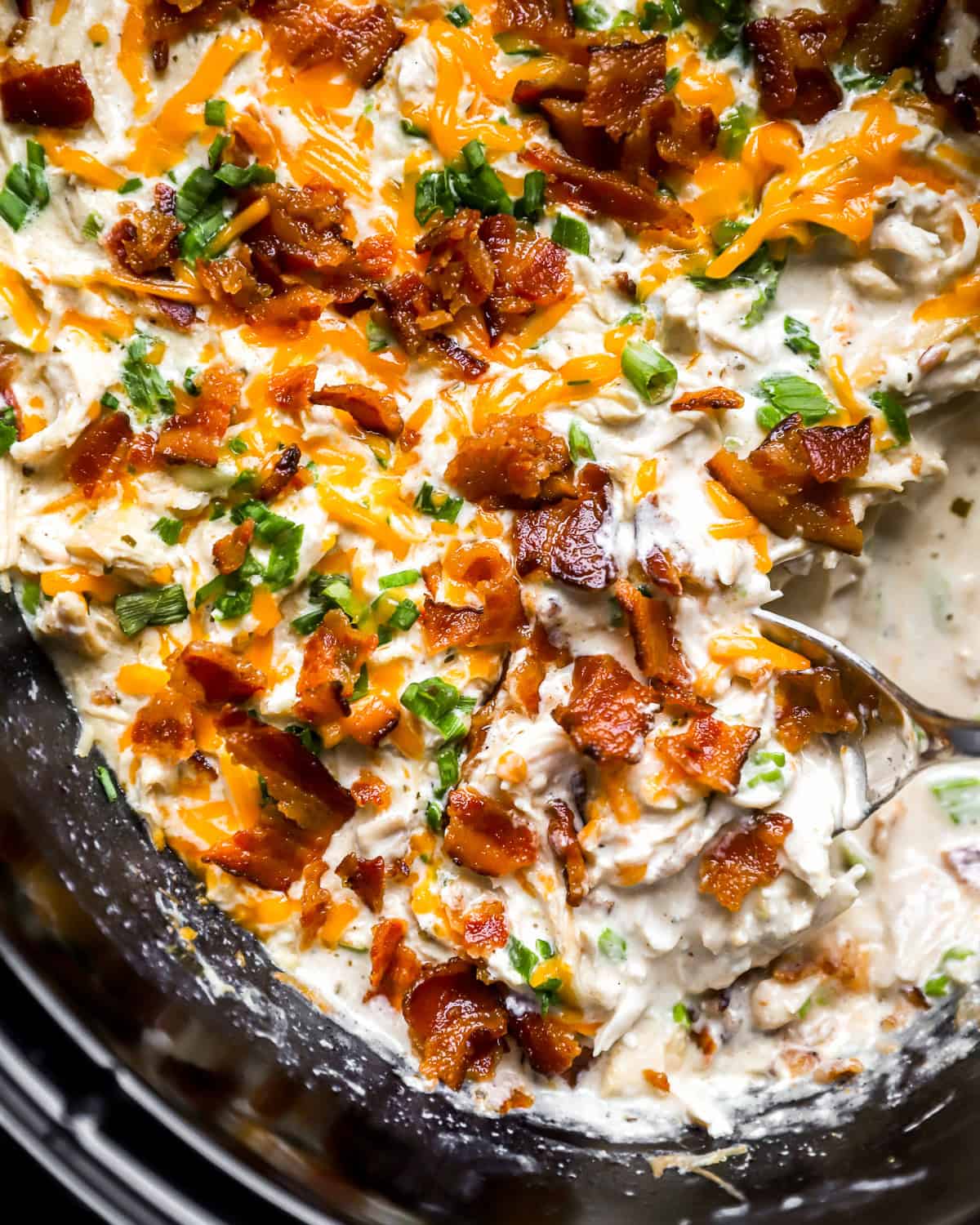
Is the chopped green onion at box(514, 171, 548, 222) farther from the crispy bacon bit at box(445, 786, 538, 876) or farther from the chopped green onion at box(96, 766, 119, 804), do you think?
the chopped green onion at box(96, 766, 119, 804)

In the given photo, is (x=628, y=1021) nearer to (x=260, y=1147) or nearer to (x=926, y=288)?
(x=260, y=1147)

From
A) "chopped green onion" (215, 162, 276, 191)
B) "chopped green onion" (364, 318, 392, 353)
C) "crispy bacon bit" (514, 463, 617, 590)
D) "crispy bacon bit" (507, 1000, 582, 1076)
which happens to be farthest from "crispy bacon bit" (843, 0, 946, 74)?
"crispy bacon bit" (507, 1000, 582, 1076)

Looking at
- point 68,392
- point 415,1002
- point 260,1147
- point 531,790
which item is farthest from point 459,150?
point 260,1147

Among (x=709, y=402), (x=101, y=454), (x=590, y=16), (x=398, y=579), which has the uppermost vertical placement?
(x=590, y=16)

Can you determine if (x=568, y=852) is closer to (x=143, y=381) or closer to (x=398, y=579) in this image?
(x=398, y=579)

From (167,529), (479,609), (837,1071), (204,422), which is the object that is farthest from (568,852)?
(204,422)

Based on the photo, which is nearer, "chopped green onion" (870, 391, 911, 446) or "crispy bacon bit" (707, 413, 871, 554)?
"crispy bacon bit" (707, 413, 871, 554)
